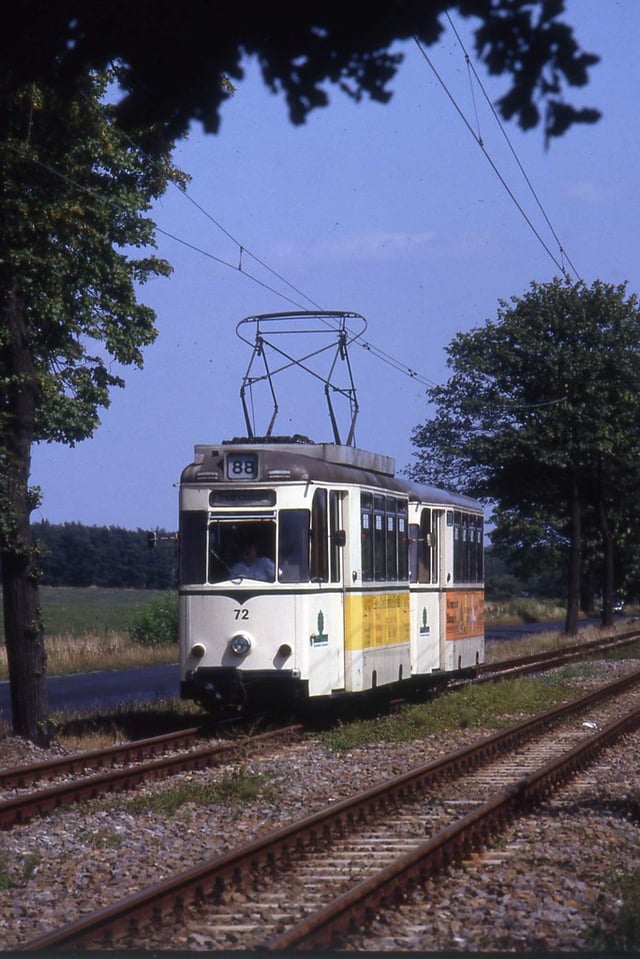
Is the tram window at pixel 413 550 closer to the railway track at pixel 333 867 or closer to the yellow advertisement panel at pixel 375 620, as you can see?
the yellow advertisement panel at pixel 375 620

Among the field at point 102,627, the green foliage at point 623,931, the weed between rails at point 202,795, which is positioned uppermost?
the field at point 102,627

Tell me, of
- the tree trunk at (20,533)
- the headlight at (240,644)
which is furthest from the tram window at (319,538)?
the tree trunk at (20,533)

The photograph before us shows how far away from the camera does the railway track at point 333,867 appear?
7.08 metres

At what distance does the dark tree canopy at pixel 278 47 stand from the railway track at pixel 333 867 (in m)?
3.86

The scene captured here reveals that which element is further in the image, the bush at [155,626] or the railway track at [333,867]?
the bush at [155,626]

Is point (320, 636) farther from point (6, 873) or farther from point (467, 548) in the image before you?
point (6, 873)

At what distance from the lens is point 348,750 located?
1577 centimetres

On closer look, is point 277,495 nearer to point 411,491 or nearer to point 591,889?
point 411,491

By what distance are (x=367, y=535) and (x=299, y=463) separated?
6.60 ft

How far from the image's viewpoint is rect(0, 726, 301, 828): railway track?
11.4 m

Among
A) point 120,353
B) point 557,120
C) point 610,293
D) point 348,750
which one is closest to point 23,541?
point 348,750

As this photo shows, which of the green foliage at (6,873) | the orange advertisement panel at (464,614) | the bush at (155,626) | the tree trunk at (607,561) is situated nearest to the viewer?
the green foliage at (6,873)

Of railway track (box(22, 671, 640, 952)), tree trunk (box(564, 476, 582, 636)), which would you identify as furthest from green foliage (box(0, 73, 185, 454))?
tree trunk (box(564, 476, 582, 636))

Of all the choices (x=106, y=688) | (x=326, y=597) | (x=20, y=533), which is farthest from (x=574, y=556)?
(x=20, y=533)
